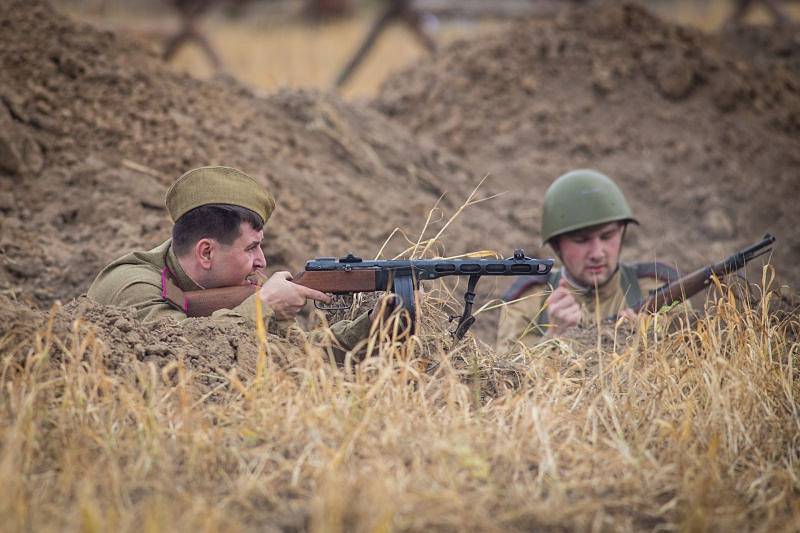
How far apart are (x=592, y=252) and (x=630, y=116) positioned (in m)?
5.91

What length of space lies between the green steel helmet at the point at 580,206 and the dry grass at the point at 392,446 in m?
1.92

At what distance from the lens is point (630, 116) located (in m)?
12.1

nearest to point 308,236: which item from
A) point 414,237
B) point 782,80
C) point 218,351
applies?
point 414,237

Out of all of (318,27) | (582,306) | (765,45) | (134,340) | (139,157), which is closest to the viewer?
(134,340)

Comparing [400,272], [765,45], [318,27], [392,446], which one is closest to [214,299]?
[400,272]

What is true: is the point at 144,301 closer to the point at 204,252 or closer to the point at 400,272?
the point at 204,252

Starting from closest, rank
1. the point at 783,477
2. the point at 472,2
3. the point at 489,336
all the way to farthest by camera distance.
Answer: the point at 783,477 → the point at 489,336 → the point at 472,2

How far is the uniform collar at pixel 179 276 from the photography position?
5363mm

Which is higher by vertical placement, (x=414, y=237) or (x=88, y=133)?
(x=88, y=133)

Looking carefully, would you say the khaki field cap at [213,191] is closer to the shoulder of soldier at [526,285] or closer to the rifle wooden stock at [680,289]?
the shoulder of soldier at [526,285]

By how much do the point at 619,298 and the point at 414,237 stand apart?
2188 mm

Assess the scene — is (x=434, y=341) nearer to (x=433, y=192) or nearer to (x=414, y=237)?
(x=414, y=237)

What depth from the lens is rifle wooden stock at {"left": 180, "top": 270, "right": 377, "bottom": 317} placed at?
485 cm

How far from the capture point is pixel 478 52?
12.5 m
